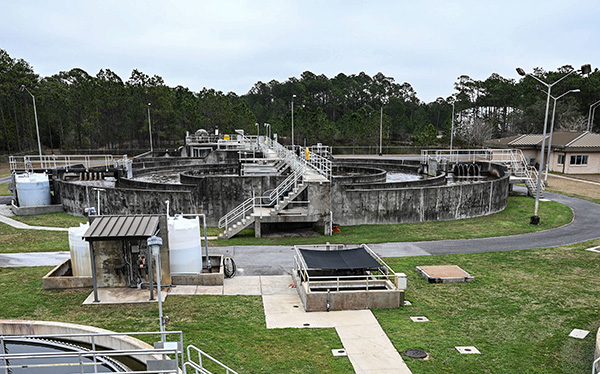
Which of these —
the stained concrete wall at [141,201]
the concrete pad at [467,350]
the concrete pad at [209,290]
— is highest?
the stained concrete wall at [141,201]

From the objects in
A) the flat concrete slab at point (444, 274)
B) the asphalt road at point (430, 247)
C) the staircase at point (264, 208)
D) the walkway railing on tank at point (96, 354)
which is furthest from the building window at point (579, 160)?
the walkway railing on tank at point (96, 354)

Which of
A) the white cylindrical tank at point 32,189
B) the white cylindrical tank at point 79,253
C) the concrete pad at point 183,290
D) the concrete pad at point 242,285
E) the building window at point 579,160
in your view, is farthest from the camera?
the building window at point 579,160

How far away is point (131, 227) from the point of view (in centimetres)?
1525

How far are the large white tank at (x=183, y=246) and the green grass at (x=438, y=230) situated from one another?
6.46 m

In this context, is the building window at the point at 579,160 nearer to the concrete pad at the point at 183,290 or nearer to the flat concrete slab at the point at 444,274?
the flat concrete slab at the point at 444,274

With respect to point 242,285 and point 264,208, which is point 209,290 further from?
point 264,208

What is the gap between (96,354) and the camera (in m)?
8.41

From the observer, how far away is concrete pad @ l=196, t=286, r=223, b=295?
1588 centimetres

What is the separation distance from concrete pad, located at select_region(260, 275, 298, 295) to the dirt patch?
3477 centimetres

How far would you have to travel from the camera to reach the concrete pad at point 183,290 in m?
15.8

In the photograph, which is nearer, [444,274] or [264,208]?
[444,274]

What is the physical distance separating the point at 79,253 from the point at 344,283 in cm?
1072

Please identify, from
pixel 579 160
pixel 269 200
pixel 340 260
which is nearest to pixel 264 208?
pixel 269 200

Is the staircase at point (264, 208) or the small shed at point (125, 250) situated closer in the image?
the small shed at point (125, 250)
